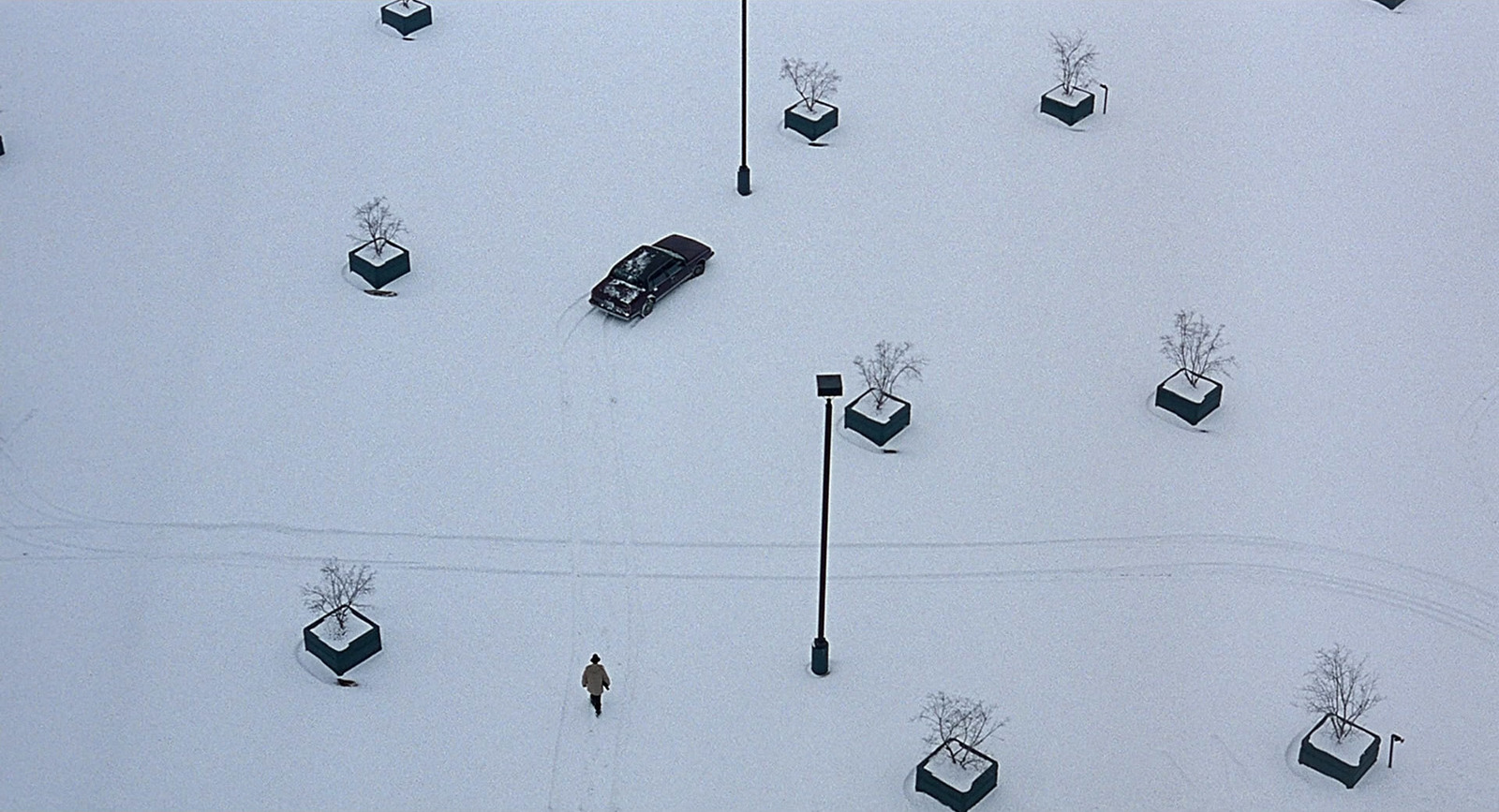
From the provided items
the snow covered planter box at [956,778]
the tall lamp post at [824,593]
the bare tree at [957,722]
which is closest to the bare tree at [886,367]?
the tall lamp post at [824,593]

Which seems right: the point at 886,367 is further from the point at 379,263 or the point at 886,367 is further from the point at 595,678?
the point at 379,263

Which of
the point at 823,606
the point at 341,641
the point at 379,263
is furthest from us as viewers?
the point at 379,263

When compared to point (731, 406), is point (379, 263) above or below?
above

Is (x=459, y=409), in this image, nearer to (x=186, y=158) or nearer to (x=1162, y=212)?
(x=186, y=158)

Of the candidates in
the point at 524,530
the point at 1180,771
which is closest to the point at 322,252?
the point at 524,530

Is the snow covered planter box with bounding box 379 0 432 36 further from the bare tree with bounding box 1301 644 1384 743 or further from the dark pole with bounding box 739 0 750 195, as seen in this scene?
the bare tree with bounding box 1301 644 1384 743

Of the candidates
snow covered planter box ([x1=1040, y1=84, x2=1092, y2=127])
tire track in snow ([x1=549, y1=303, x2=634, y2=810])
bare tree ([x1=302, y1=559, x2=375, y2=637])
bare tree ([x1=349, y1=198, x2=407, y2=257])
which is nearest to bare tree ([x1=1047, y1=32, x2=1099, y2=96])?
snow covered planter box ([x1=1040, y1=84, x2=1092, y2=127])

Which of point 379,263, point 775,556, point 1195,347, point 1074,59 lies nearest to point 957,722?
point 775,556
